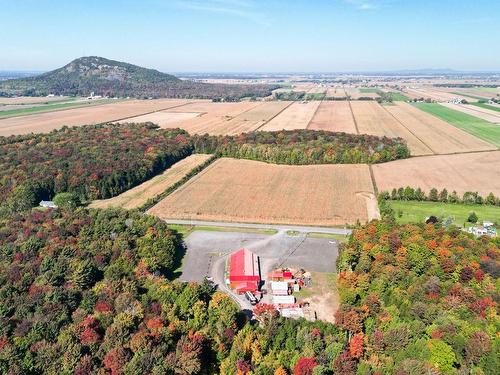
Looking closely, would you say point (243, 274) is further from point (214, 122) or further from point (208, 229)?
point (214, 122)

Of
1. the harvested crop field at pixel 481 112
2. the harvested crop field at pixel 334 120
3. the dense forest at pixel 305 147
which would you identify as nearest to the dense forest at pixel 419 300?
the dense forest at pixel 305 147

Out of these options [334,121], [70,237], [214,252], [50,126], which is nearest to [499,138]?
[334,121]

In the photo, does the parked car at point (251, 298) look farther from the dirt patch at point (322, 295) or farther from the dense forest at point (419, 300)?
the dense forest at point (419, 300)

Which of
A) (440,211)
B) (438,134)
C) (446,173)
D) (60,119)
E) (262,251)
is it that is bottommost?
(262,251)

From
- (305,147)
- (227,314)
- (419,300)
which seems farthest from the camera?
(305,147)

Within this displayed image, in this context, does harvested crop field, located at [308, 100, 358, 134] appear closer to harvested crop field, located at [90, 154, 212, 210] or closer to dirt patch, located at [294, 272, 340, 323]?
harvested crop field, located at [90, 154, 212, 210]

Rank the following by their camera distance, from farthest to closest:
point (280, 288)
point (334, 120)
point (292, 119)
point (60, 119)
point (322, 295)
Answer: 1. point (60, 119)
2. point (292, 119)
3. point (334, 120)
4. point (322, 295)
5. point (280, 288)

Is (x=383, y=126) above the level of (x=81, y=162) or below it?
below

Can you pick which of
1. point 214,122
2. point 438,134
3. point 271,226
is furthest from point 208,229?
point 214,122
